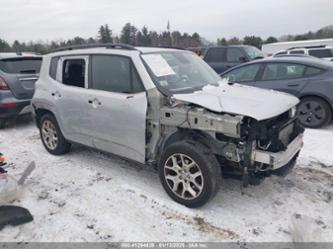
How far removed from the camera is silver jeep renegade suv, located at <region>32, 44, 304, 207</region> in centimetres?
300

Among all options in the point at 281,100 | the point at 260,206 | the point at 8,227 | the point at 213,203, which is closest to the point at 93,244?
the point at 8,227

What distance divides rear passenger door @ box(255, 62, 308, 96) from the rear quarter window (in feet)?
17.7

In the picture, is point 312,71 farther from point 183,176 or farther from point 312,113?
point 183,176

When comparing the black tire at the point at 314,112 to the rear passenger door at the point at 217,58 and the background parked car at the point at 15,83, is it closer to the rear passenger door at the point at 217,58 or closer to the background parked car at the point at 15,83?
the rear passenger door at the point at 217,58

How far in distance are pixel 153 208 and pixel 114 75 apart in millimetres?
1806

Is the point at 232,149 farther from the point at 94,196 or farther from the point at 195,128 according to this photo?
the point at 94,196

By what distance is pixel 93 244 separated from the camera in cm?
279

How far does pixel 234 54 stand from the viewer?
36.8 ft

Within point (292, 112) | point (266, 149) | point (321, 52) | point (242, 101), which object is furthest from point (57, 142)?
point (321, 52)

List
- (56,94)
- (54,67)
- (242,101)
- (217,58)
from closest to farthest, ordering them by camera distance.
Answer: (242,101), (56,94), (54,67), (217,58)

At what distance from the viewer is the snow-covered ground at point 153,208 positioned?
2.92m

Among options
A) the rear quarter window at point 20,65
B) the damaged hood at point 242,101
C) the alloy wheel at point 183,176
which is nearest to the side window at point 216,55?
the rear quarter window at point 20,65

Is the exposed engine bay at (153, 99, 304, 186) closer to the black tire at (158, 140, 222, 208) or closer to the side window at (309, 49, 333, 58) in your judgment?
the black tire at (158, 140, 222, 208)

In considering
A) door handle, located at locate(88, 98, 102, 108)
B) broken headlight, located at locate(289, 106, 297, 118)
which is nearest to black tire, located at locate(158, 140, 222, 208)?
broken headlight, located at locate(289, 106, 297, 118)
